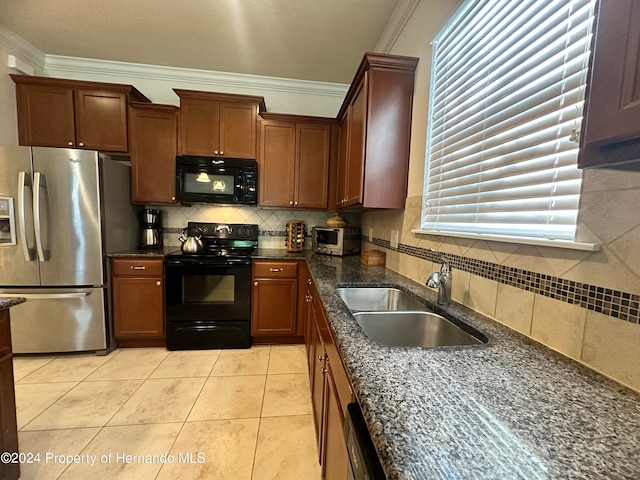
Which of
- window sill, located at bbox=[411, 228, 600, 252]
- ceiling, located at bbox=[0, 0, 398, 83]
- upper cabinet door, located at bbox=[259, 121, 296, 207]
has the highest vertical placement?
ceiling, located at bbox=[0, 0, 398, 83]

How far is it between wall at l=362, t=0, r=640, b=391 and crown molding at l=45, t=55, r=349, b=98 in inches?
104

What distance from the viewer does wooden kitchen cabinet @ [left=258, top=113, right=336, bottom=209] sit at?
2875mm

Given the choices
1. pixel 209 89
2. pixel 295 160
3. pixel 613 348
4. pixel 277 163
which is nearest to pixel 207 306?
pixel 277 163

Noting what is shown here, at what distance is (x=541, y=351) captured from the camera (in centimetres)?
83

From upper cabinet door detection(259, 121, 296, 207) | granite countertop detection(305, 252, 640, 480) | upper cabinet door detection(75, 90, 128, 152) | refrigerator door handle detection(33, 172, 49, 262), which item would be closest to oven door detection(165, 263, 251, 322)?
upper cabinet door detection(259, 121, 296, 207)

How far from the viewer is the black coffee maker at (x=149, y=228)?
290 cm

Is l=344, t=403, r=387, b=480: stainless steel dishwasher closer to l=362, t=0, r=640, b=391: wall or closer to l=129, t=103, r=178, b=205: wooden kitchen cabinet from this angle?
l=362, t=0, r=640, b=391: wall

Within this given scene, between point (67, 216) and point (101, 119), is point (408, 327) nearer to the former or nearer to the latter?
point (67, 216)

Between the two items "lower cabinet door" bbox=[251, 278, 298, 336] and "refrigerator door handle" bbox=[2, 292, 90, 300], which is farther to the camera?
"lower cabinet door" bbox=[251, 278, 298, 336]

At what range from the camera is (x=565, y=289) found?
81 cm

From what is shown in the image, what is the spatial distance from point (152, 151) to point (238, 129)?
88 cm

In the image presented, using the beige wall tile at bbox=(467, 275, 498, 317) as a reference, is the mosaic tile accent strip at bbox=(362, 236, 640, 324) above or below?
above

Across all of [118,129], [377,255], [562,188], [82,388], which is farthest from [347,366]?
[118,129]

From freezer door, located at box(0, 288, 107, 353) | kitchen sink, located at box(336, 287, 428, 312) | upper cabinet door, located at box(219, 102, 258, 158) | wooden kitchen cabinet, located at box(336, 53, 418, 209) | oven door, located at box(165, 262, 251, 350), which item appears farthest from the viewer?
upper cabinet door, located at box(219, 102, 258, 158)
